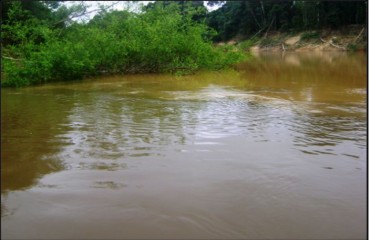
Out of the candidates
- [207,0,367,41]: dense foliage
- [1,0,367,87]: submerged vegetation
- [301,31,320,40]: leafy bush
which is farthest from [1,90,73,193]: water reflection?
[301,31,320,40]: leafy bush

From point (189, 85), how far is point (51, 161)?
26.4 ft

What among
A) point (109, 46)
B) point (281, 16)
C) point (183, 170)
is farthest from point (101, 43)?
point (281, 16)

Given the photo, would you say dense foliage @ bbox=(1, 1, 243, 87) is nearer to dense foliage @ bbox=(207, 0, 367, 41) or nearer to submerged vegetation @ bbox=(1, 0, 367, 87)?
submerged vegetation @ bbox=(1, 0, 367, 87)

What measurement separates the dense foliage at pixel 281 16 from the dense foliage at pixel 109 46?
26062 mm

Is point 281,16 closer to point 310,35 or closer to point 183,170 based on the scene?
point 310,35

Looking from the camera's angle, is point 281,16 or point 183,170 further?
point 281,16

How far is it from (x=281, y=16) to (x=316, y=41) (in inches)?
338

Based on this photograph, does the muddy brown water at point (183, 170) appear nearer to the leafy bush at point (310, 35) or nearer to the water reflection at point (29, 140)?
the water reflection at point (29, 140)

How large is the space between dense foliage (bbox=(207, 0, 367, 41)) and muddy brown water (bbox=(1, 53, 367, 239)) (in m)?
35.0

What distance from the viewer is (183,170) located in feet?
14.1

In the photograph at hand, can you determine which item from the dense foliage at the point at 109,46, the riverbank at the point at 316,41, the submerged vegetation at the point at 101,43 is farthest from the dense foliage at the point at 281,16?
the dense foliage at the point at 109,46

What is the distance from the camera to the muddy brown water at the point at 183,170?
3.07 metres

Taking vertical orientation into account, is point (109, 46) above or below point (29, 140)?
above

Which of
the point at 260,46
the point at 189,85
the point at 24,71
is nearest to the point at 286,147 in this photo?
the point at 189,85
